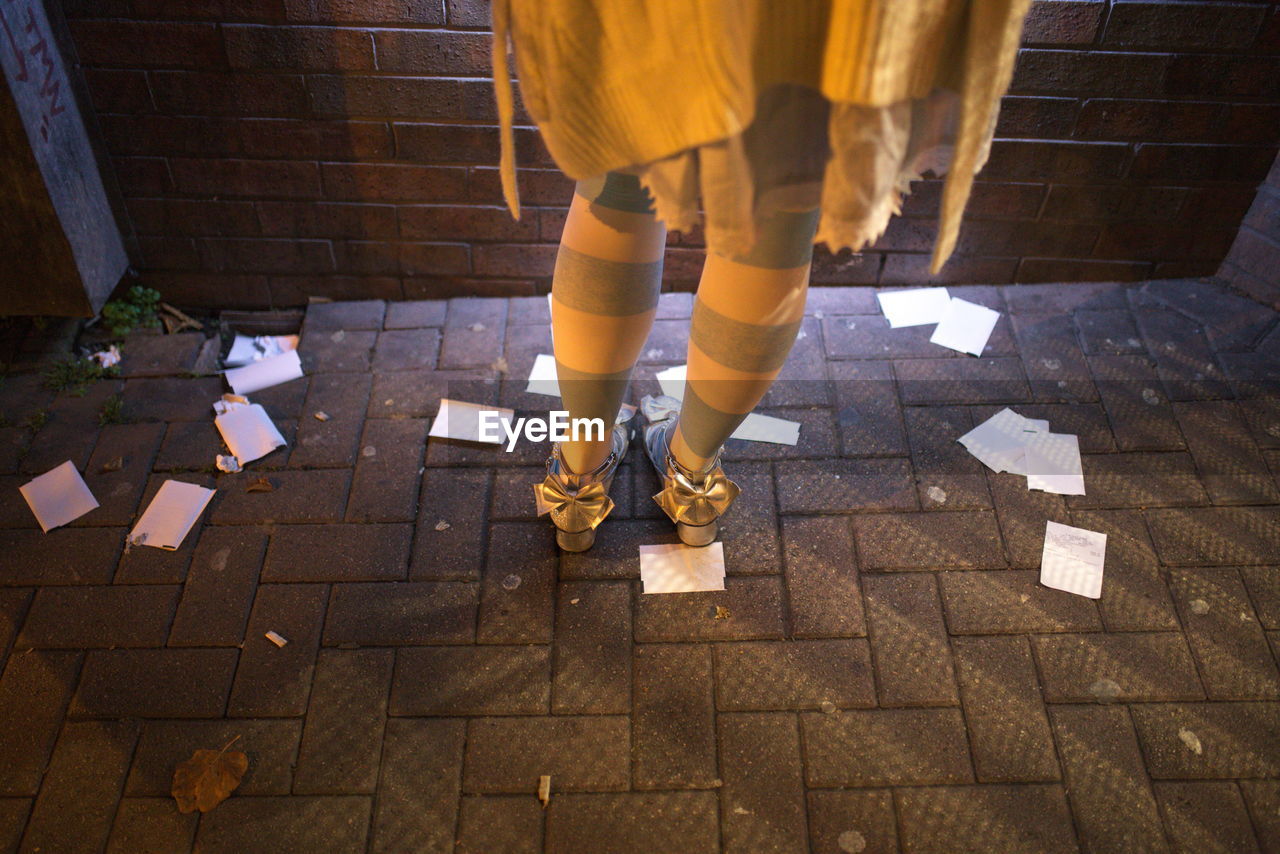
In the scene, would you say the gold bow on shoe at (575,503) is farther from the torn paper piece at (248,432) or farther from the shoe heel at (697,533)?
the torn paper piece at (248,432)

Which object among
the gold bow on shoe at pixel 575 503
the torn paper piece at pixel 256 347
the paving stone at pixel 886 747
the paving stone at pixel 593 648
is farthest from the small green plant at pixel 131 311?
the paving stone at pixel 886 747

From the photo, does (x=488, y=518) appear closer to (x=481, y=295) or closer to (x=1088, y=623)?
(x=481, y=295)

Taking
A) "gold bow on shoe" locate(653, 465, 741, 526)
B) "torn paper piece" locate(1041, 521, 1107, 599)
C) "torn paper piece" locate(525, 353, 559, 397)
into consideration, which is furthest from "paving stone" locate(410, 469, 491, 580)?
"torn paper piece" locate(1041, 521, 1107, 599)

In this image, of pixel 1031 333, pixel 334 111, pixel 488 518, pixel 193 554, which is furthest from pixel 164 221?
pixel 1031 333

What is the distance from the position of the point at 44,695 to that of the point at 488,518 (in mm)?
830

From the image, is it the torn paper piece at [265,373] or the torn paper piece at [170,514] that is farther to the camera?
the torn paper piece at [265,373]

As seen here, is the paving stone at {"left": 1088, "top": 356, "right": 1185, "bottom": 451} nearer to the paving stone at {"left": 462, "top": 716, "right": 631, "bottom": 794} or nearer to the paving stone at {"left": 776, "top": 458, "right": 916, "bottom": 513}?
the paving stone at {"left": 776, "top": 458, "right": 916, "bottom": 513}

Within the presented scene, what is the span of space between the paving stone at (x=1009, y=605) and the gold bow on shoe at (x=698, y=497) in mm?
465

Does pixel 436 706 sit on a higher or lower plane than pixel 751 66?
lower

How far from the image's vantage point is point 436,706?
1460 millimetres

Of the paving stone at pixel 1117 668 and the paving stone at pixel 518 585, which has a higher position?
the paving stone at pixel 1117 668

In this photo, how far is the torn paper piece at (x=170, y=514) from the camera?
5.57ft

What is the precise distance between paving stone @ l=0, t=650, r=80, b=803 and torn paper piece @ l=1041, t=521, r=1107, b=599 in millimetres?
1828

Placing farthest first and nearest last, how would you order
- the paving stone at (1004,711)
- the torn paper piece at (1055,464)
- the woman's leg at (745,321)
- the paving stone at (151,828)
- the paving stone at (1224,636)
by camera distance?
the torn paper piece at (1055,464), the paving stone at (1224,636), the paving stone at (1004,711), the paving stone at (151,828), the woman's leg at (745,321)
